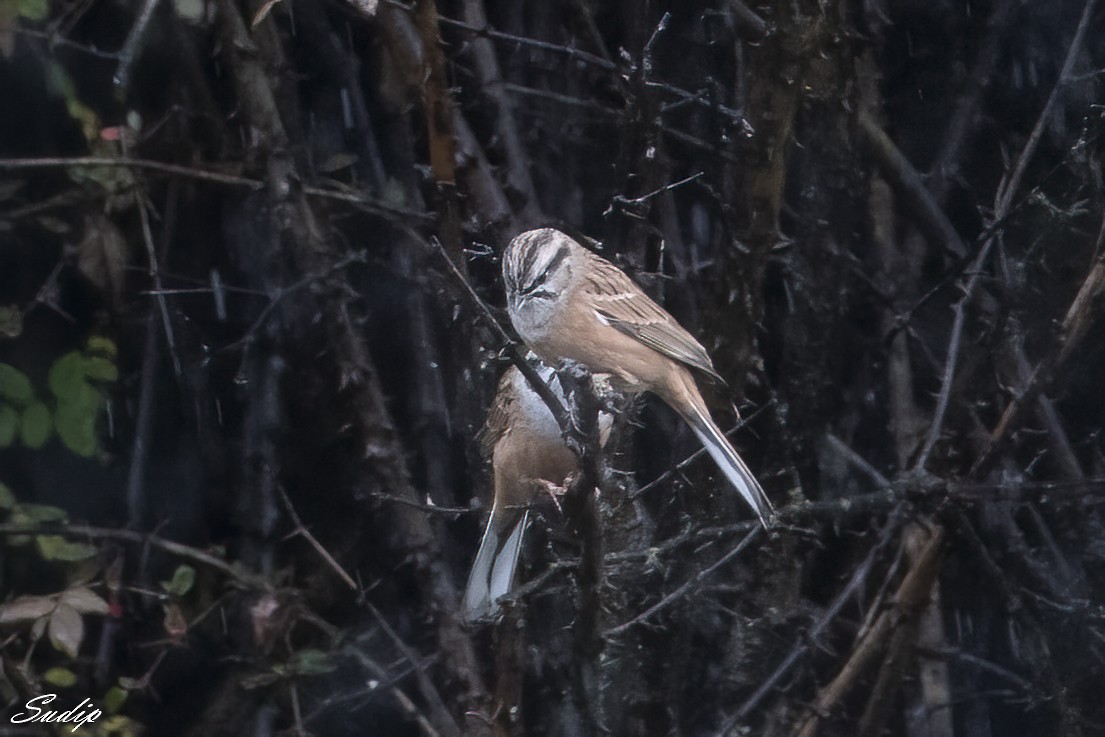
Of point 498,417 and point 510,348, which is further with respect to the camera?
point 498,417

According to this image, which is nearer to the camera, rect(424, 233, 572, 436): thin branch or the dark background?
rect(424, 233, 572, 436): thin branch

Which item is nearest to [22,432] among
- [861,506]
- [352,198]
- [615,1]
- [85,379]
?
[85,379]

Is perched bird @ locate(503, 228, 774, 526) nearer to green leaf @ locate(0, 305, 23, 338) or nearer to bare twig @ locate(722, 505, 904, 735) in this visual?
bare twig @ locate(722, 505, 904, 735)

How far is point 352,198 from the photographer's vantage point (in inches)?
56.1

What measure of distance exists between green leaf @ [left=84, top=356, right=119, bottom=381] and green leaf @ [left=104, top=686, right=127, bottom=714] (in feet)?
1.09

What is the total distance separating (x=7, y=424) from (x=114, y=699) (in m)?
0.32

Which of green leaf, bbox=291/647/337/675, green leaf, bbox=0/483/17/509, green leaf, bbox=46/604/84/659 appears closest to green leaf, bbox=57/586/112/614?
green leaf, bbox=46/604/84/659

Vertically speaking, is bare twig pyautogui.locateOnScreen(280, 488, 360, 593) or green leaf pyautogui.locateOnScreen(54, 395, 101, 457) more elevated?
green leaf pyautogui.locateOnScreen(54, 395, 101, 457)

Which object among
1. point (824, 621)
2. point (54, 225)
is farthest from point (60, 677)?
point (824, 621)

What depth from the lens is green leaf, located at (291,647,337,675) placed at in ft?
4.61

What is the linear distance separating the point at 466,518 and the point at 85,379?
0.44 meters

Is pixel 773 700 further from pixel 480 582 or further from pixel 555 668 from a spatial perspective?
pixel 480 582

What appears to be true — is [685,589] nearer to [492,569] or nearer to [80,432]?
[492,569]

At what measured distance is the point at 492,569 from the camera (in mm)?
1379
